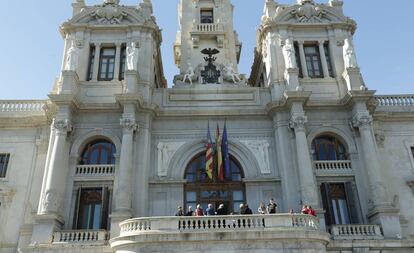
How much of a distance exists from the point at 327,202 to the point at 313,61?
10427mm

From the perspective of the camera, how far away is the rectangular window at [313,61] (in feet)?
91.4

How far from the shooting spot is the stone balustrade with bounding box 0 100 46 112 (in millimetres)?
26891

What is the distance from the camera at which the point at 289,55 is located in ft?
86.9

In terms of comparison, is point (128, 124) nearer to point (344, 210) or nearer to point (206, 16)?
point (344, 210)

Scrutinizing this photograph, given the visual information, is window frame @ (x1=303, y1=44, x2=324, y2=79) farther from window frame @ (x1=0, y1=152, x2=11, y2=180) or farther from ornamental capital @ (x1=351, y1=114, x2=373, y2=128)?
window frame @ (x1=0, y1=152, x2=11, y2=180)

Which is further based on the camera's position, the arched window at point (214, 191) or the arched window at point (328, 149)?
the arched window at point (328, 149)

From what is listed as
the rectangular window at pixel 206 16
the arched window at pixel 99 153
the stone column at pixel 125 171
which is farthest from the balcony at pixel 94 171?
the rectangular window at pixel 206 16

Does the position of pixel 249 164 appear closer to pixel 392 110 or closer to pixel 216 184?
pixel 216 184

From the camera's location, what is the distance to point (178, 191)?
23.3 m

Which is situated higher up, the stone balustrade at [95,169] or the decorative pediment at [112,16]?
Answer: the decorative pediment at [112,16]

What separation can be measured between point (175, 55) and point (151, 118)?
44.5 feet

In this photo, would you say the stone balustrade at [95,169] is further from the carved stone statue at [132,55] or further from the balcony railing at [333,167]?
the balcony railing at [333,167]

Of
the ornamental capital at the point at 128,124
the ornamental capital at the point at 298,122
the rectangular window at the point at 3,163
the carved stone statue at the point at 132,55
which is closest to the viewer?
the ornamental capital at the point at 128,124

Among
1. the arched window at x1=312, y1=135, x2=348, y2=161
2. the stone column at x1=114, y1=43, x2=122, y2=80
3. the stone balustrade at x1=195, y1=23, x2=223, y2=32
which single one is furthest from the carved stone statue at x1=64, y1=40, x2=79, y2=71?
the arched window at x1=312, y1=135, x2=348, y2=161
